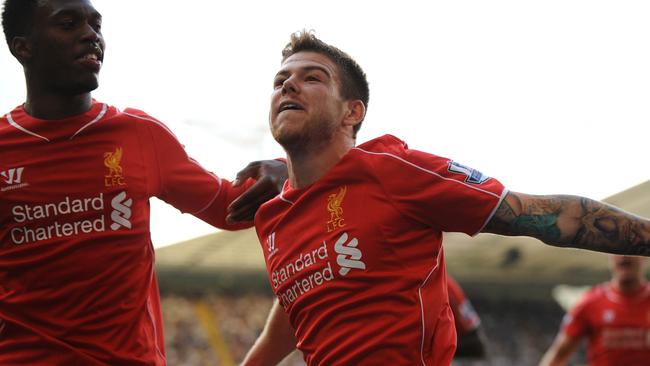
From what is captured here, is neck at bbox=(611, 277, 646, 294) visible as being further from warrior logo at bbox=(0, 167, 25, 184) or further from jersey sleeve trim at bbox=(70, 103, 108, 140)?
warrior logo at bbox=(0, 167, 25, 184)

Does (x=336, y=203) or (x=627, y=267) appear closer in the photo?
(x=336, y=203)

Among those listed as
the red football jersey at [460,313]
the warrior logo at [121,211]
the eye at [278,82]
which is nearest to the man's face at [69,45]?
the warrior logo at [121,211]

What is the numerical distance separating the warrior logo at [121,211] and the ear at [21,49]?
75 cm

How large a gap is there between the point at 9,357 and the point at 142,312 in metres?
0.54

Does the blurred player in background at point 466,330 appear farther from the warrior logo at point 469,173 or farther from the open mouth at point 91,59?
the open mouth at point 91,59

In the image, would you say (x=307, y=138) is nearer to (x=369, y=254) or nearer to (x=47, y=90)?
(x=369, y=254)

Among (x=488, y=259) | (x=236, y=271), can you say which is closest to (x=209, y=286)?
(x=236, y=271)

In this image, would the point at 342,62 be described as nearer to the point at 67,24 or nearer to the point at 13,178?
the point at 67,24

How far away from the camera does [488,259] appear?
26.9 metres

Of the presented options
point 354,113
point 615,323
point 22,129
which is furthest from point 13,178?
point 615,323

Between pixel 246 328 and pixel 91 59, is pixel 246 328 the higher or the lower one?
the lower one

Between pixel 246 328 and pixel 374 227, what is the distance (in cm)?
2165

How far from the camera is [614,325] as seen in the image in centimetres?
910

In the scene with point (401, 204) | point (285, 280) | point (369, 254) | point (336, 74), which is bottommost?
point (285, 280)
